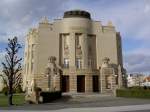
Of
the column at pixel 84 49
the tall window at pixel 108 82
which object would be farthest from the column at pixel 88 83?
the tall window at pixel 108 82

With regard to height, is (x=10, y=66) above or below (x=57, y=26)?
below

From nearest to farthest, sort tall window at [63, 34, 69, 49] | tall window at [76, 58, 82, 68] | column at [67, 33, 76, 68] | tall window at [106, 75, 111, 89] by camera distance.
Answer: tall window at [106, 75, 111, 89] < column at [67, 33, 76, 68] < tall window at [76, 58, 82, 68] < tall window at [63, 34, 69, 49]

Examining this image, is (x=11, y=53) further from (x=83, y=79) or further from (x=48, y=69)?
(x=83, y=79)

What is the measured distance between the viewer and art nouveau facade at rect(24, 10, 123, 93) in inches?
2554

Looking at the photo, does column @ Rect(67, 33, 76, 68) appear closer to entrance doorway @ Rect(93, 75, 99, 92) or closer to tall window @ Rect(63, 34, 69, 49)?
tall window @ Rect(63, 34, 69, 49)

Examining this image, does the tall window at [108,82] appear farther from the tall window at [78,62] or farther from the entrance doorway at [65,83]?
the entrance doorway at [65,83]

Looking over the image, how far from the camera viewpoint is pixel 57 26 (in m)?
69.2

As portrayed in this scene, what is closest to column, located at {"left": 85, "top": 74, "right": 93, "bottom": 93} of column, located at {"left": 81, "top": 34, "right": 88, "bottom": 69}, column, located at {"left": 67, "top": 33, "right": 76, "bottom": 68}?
column, located at {"left": 81, "top": 34, "right": 88, "bottom": 69}

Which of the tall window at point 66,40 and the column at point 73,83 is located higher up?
the tall window at point 66,40

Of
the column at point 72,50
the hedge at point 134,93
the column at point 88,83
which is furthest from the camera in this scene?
the column at point 72,50

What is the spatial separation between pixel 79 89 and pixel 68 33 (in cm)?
1347

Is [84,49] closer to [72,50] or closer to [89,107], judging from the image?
[72,50]

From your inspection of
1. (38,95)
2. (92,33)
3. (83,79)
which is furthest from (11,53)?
(92,33)

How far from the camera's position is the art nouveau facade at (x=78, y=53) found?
64.9 meters
